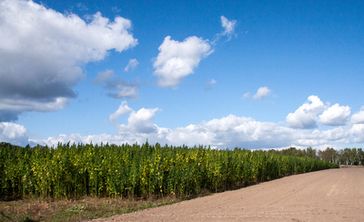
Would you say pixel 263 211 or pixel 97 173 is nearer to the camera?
pixel 263 211

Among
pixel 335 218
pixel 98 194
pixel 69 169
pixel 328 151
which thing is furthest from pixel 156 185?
pixel 328 151

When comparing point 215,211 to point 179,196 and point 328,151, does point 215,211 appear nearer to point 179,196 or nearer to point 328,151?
point 179,196

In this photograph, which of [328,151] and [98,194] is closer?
[98,194]

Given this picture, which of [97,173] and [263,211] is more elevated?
[97,173]

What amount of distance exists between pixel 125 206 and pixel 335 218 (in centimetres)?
1006

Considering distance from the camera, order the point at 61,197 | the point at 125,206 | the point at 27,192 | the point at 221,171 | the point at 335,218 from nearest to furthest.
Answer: the point at 335,218 → the point at 125,206 → the point at 61,197 → the point at 27,192 → the point at 221,171

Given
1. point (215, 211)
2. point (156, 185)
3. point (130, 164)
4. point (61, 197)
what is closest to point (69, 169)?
point (61, 197)

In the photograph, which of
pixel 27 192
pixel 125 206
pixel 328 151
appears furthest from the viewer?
pixel 328 151

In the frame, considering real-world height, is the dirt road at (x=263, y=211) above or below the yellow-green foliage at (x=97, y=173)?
below

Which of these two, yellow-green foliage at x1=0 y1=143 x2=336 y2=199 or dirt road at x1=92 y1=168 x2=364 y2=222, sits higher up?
yellow-green foliage at x1=0 y1=143 x2=336 y2=199

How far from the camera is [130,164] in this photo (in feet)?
83.0

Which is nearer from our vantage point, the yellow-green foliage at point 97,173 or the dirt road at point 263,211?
the dirt road at point 263,211

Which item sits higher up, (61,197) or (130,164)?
(130,164)

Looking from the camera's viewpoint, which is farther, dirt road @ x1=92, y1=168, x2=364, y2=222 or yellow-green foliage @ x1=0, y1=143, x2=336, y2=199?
yellow-green foliage @ x1=0, y1=143, x2=336, y2=199
